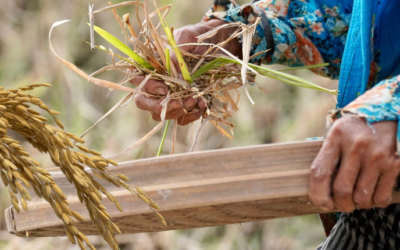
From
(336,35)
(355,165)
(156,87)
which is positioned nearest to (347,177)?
(355,165)

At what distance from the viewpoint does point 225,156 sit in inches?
13.8

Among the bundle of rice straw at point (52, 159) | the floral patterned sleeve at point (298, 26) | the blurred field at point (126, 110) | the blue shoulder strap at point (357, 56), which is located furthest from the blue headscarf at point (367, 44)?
the blurred field at point (126, 110)

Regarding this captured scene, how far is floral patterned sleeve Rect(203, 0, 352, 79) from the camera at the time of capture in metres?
0.74

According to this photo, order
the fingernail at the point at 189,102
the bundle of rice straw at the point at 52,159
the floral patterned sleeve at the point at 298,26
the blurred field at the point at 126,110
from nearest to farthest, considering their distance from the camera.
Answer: the bundle of rice straw at the point at 52,159
the fingernail at the point at 189,102
the floral patterned sleeve at the point at 298,26
the blurred field at the point at 126,110

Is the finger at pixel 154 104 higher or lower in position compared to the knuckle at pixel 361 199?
higher

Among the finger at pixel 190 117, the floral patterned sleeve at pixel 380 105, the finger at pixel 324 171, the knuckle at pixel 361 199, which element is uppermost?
the floral patterned sleeve at pixel 380 105

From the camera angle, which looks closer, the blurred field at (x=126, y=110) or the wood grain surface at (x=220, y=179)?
the wood grain surface at (x=220, y=179)

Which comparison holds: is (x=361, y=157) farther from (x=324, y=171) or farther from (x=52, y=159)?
(x=52, y=159)

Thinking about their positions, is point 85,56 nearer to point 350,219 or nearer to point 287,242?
point 287,242

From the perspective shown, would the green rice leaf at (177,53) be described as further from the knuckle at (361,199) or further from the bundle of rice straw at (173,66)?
the knuckle at (361,199)

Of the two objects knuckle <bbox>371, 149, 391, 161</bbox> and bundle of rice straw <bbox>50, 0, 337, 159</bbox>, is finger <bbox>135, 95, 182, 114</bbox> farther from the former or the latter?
knuckle <bbox>371, 149, 391, 161</bbox>

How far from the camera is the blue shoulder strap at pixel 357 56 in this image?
53 cm

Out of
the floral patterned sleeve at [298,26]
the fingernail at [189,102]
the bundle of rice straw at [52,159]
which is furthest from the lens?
the floral patterned sleeve at [298,26]

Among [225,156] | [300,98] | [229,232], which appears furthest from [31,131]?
[300,98]
